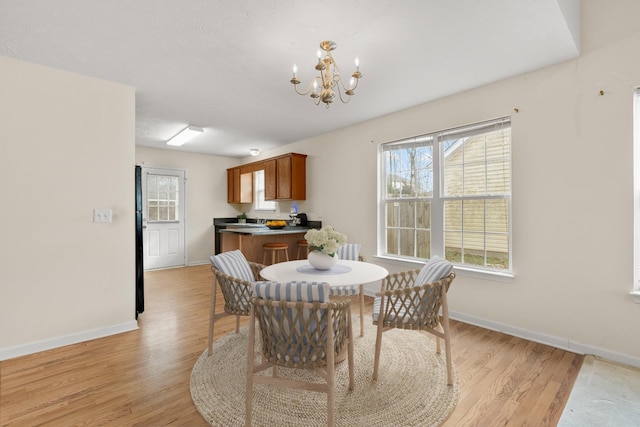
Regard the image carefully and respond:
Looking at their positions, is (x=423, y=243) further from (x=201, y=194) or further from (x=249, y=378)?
(x=201, y=194)

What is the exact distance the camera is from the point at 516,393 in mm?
1974

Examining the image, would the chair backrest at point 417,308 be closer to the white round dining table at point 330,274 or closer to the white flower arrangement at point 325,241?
the white round dining table at point 330,274

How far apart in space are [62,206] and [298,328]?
8.65 feet

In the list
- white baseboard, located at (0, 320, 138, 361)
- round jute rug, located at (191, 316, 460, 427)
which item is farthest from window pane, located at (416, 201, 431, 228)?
white baseboard, located at (0, 320, 138, 361)

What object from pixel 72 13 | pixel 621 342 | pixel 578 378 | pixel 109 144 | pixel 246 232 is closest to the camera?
pixel 72 13

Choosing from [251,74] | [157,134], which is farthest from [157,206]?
[251,74]

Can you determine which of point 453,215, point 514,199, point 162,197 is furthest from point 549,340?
point 162,197

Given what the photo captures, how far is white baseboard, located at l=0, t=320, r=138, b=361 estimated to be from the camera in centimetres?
249

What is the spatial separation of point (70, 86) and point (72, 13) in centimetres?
108

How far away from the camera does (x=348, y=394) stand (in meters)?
1.94

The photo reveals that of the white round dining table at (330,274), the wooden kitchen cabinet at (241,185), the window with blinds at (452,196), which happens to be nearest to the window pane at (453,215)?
the window with blinds at (452,196)

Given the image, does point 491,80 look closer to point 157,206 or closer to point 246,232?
point 246,232

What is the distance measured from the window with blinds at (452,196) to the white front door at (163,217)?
15.0ft

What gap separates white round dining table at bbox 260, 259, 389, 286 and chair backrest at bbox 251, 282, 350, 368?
1.71ft
